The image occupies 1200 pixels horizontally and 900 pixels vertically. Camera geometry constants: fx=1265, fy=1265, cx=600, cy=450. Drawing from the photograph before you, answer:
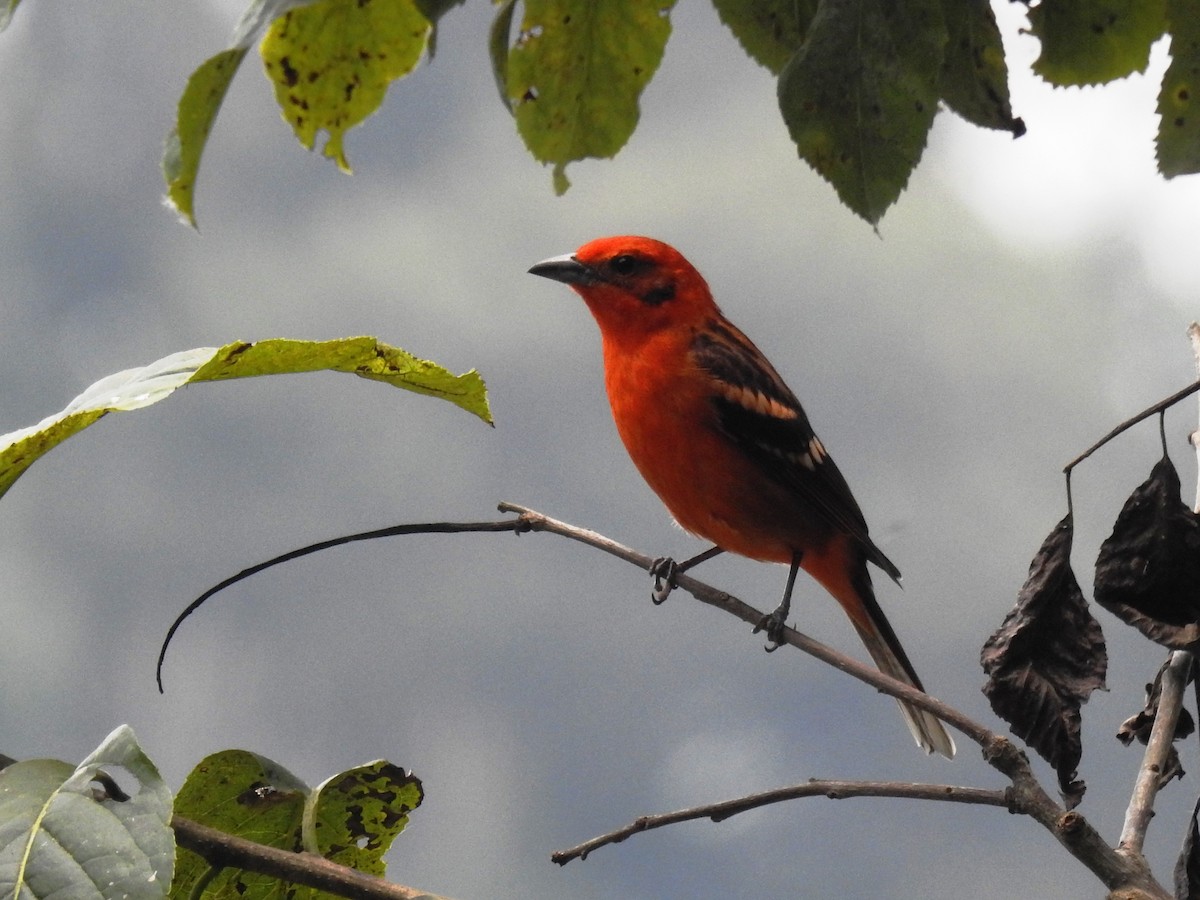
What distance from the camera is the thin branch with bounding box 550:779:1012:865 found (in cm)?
184

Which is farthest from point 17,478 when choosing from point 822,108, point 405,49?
point 822,108

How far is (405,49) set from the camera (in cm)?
141

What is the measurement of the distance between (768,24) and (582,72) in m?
0.32

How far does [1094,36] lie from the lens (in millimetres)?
1908

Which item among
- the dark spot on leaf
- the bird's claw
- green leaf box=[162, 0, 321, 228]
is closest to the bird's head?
the bird's claw

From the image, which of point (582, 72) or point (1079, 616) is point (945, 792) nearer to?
point (1079, 616)

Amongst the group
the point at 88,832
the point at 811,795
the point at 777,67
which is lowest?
the point at 88,832

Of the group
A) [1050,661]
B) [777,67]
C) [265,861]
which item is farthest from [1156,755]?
[265,861]

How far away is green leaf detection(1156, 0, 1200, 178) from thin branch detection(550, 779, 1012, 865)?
1.04 m

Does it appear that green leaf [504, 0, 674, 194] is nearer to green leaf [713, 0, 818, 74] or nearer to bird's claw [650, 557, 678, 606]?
green leaf [713, 0, 818, 74]

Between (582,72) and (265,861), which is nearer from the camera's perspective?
(265,861)

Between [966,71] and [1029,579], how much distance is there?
3.38 ft

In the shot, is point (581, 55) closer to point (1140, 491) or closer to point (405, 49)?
point (405, 49)

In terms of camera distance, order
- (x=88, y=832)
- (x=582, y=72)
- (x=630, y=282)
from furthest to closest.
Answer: (x=630, y=282) < (x=582, y=72) < (x=88, y=832)
